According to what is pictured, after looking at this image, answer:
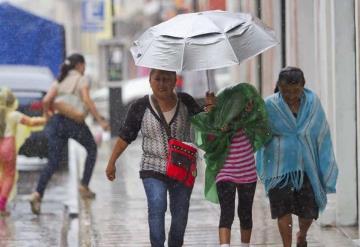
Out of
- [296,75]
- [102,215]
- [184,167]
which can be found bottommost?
[102,215]

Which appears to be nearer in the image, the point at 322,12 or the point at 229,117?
the point at 229,117

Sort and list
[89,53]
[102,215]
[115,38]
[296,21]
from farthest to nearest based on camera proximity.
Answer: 1. [89,53]
2. [115,38]
3. [296,21]
4. [102,215]

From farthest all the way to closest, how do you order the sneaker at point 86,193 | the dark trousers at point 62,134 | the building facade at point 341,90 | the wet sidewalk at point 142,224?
the sneaker at point 86,193, the dark trousers at point 62,134, the building facade at point 341,90, the wet sidewalk at point 142,224

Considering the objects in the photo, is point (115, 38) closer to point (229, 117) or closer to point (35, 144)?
point (35, 144)

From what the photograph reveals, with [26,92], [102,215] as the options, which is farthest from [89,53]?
[102,215]

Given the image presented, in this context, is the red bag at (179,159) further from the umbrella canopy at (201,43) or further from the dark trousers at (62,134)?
the dark trousers at (62,134)

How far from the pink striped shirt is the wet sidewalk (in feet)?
5.68

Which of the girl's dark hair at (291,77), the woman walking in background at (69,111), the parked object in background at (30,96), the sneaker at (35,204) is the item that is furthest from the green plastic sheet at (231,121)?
the parked object in background at (30,96)

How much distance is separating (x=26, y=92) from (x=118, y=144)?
895 centimetres

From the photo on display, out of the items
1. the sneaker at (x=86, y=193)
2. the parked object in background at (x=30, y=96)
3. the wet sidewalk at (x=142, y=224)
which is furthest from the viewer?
the parked object in background at (x=30, y=96)

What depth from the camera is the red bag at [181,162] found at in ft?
26.3

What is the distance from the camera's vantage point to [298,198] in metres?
8.34

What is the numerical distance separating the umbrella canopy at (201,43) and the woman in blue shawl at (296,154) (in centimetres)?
42

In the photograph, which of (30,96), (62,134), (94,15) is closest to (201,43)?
(62,134)
